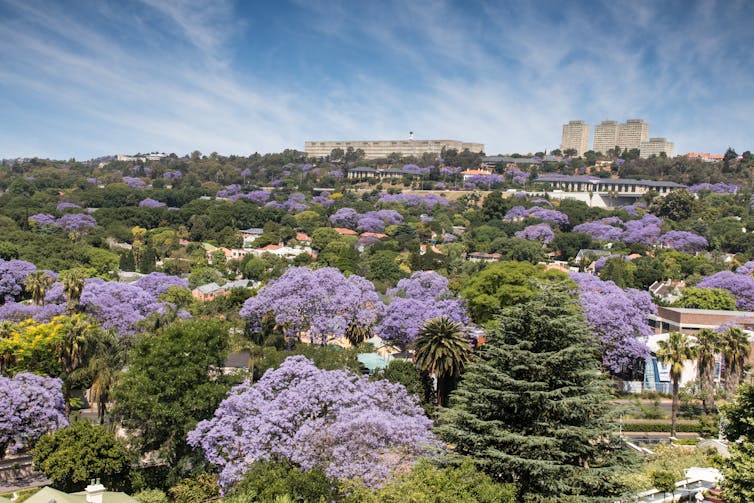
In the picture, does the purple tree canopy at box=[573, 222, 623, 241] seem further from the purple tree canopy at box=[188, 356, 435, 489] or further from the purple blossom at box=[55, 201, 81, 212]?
the purple blossom at box=[55, 201, 81, 212]

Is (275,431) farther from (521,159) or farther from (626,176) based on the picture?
(521,159)

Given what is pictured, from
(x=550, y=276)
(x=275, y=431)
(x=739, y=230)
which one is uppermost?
(x=739, y=230)

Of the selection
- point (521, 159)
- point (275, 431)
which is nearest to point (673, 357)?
point (275, 431)

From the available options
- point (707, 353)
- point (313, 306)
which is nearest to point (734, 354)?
point (707, 353)

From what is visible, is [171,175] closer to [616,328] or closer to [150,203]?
[150,203]

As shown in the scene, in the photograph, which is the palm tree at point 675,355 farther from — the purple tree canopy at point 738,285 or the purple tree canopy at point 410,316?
the purple tree canopy at point 738,285
